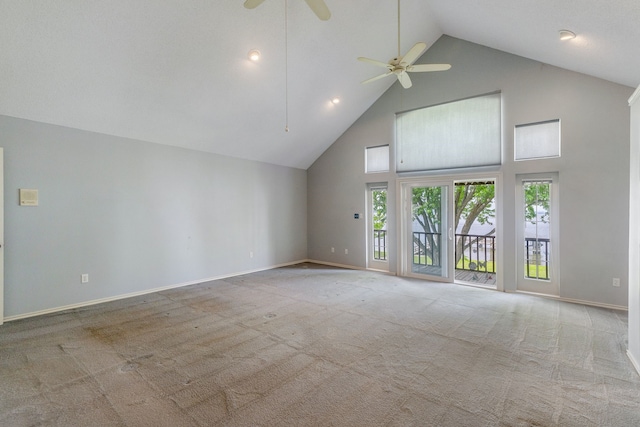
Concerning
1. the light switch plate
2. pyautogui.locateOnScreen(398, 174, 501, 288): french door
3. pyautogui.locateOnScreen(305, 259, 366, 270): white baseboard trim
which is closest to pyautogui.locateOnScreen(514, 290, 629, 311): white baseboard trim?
pyautogui.locateOnScreen(398, 174, 501, 288): french door

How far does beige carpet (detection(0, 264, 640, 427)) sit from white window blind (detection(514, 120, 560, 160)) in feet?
7.65

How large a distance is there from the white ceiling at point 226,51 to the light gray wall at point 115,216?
35 centimetres

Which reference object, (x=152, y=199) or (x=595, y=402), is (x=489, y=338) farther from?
(x=152, y=199)

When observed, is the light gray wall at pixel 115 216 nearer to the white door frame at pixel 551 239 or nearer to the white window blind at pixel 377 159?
the white window blind at pixel 377 159

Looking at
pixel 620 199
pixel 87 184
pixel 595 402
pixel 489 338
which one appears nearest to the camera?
pixel 595 402

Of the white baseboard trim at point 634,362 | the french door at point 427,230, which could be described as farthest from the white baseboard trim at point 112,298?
the white baseboard trim at point 634,362

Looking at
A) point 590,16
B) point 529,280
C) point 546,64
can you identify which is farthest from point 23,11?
point 529,280

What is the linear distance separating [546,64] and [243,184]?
5.76 meters

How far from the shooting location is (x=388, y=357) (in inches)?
107

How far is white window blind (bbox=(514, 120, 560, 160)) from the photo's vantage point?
14.5 feet

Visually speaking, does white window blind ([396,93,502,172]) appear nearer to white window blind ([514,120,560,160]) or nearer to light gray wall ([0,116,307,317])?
white window blind ([514,120,560,160])

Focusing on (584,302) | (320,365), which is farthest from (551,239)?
(320,365)

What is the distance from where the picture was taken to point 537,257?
15.3 feet

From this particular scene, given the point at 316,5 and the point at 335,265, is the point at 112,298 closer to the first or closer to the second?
the point at 335,265
